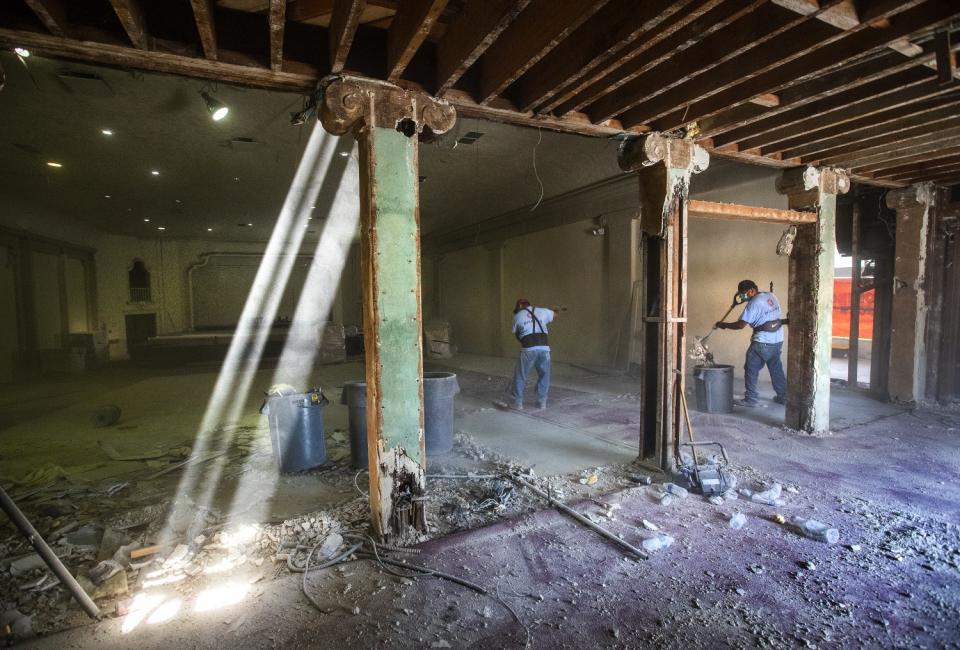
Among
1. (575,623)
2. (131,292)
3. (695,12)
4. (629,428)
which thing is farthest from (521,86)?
(131,292)

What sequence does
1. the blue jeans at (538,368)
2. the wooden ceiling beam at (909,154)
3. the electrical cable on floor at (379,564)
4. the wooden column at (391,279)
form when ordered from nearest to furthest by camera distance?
the electrical cable on floor at (379,564) < the wooden column at (391,279) < the wooden ceiling beam at (909,154) < the blue jeans at (538,368)

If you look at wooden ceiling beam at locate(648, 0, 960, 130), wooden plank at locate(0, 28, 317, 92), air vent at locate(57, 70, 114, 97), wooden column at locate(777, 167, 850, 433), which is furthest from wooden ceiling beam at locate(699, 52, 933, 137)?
air vent at locate(57, 70, 114, 97)

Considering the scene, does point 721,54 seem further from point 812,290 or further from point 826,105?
point 812,290

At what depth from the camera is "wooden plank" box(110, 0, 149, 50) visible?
243 cm

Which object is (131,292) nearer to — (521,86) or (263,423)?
(263,423)

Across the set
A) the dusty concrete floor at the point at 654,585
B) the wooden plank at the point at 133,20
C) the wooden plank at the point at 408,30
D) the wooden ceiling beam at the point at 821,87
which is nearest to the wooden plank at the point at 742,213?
the wooden ceiling beam at the point at 821,87

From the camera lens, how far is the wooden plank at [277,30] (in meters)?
2.45

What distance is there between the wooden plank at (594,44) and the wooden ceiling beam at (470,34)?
59cm

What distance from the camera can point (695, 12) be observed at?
2590 millimetres

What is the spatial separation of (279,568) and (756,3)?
431cm

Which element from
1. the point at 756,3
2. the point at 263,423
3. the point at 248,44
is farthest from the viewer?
the point at 263,423

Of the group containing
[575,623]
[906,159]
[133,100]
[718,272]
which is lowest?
[575,623]

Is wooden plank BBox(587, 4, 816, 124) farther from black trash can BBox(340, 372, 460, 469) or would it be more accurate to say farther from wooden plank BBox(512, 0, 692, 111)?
black trash can BBox(340, 372, 460, 469)

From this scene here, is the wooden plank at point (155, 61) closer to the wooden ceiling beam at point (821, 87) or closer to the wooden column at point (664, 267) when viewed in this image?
the wooden column at point (664, 267)
